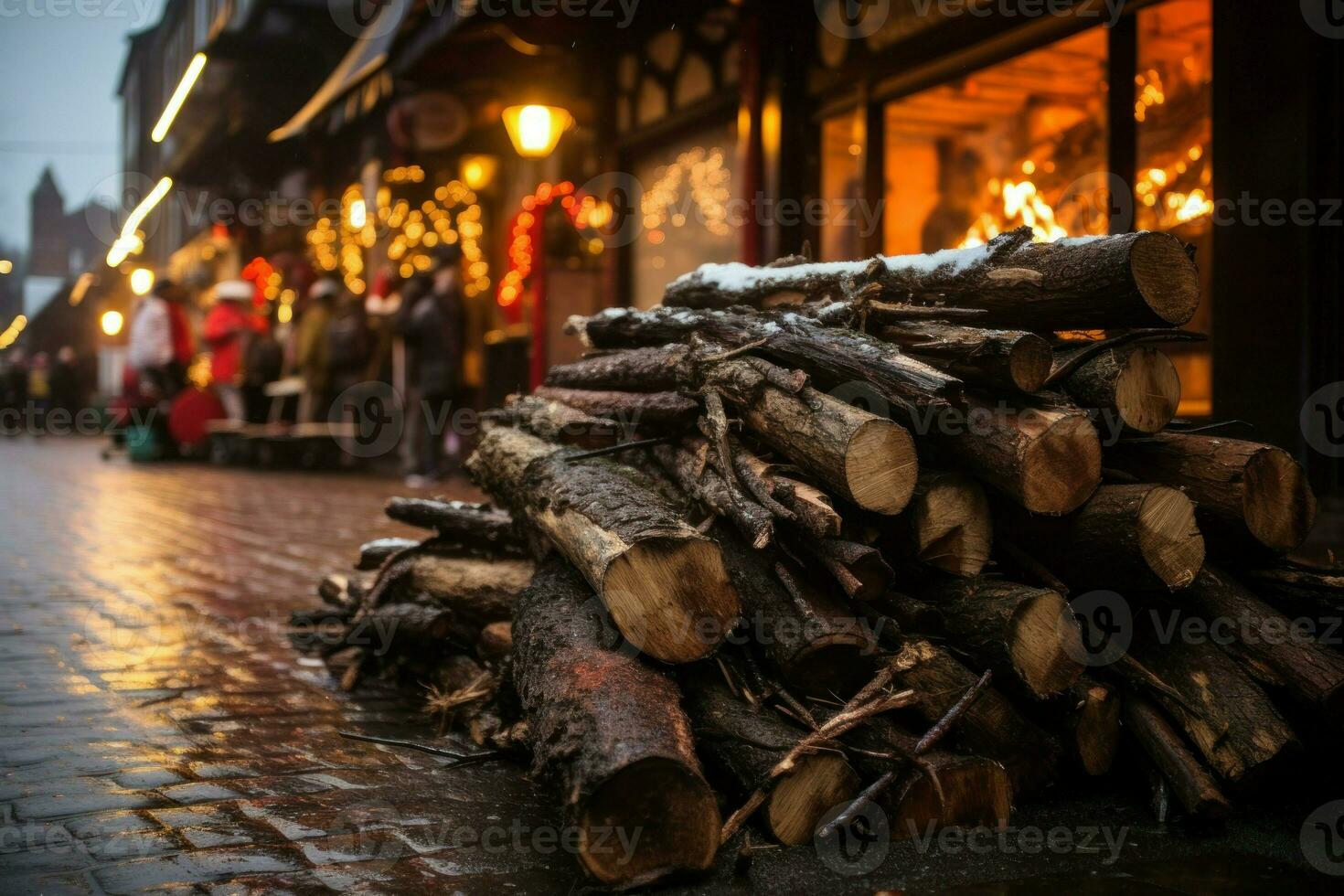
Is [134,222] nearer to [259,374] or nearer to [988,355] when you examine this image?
[259,374]

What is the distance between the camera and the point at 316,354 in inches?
676

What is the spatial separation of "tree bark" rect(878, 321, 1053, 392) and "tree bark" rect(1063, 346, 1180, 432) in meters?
0.22

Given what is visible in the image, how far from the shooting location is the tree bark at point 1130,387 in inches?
136

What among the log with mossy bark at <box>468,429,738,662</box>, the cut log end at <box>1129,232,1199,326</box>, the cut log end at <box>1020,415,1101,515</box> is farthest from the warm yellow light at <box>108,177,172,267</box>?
the cut log end at <box>1020,415,1101,515</box>

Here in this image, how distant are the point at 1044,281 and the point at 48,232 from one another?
344 ft

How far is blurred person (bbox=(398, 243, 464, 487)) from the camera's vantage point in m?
14.0

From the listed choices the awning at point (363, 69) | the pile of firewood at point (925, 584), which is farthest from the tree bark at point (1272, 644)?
the awning at point (363, 69)

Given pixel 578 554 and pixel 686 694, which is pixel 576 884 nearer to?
pixel 686 694

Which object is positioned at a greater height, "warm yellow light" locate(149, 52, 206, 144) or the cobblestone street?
"warm yellow light" locate(149, 52, 206, 144)

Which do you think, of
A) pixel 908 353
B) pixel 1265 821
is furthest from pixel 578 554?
pixel 1265 821

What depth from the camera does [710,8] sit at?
1084cm

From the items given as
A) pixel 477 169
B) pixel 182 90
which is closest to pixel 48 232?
pixel 182 90

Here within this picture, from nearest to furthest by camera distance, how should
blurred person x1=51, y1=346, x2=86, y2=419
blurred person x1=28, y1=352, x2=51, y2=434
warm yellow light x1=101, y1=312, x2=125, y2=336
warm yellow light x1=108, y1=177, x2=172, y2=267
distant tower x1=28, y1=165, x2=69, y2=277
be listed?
warm yellow light x1=108, y1=177, x2=172, y2=267 → warm yellow light x1=101, y1=312, x2=125, y2=336 → blurred person x1=28, y1=352, x2=51, y2=434 → blurred person x1=51, y1=346, x2=86, y2=419 → distant tower x1=28, y1=165, x2=69, y2=277

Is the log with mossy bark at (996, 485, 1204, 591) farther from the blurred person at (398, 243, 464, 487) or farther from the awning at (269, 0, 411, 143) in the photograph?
the blurred person at (398, 243, 464, 487)
